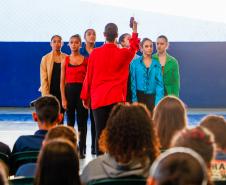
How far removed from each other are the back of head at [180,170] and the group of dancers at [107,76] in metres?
3.40

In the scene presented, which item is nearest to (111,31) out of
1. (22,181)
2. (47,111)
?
(47,111)

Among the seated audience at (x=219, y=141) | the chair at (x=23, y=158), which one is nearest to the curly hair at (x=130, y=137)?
the seated audience at (x=219, y=141)

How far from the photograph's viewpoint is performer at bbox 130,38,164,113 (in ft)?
16.8

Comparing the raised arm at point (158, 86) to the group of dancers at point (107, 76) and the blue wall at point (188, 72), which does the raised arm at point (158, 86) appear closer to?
the group of dancers at point (107, 76)

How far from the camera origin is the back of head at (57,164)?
1.88 metres

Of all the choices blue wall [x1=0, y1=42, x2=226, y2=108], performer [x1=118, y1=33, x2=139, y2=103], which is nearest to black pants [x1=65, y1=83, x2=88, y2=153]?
performer [x1=118, y1=33, x2=139, y2=103]

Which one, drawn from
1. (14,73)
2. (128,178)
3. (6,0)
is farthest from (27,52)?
(128,178)

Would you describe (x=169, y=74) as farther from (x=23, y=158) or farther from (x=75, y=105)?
(x=23, y=158)

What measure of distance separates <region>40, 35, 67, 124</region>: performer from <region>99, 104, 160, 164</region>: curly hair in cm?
330

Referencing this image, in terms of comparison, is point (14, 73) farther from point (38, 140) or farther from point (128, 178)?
point (128, 178)

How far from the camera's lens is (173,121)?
2.95 metres

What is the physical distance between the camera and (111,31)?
185 inches

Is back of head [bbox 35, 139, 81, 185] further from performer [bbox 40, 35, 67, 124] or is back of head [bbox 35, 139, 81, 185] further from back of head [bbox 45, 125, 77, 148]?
performer [bbox 40, 35, 67, 124]

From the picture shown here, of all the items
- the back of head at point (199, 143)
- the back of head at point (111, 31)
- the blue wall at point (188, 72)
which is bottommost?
the blue wall at point (188, 72)
